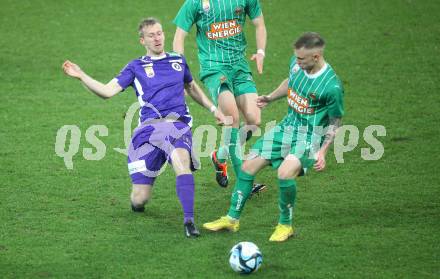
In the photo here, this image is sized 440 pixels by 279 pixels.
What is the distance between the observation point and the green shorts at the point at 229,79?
28.8 ft

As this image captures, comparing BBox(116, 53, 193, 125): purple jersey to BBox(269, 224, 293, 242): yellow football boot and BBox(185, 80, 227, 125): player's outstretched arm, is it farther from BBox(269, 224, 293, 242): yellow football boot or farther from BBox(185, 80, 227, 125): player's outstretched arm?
BBox(269, 224, 293, 242): yellow football boot

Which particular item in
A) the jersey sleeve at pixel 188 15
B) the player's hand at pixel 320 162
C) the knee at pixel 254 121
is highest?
the jersey sleeve at pixel 188 15

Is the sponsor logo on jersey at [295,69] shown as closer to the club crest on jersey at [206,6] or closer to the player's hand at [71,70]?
the club crest on jersey at [206,6]

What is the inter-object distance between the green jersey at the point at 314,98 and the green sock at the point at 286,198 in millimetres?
455

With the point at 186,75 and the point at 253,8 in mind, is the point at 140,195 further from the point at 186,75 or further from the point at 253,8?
the point at 253,8

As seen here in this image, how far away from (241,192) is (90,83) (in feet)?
5.60

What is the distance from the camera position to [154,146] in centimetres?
789

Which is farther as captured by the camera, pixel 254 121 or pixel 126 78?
pixel 254 121

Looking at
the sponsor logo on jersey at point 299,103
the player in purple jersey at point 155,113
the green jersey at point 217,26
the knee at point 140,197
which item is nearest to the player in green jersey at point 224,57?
the green jersey at point 217,26

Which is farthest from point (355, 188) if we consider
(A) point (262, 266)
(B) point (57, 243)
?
(B) point (57, 243)

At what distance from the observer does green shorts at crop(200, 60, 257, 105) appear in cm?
877

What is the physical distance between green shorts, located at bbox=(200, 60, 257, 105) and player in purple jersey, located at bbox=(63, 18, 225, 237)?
792 mm

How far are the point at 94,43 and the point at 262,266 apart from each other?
26.0 feet

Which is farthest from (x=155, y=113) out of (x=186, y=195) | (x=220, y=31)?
(x=220, y=31)
